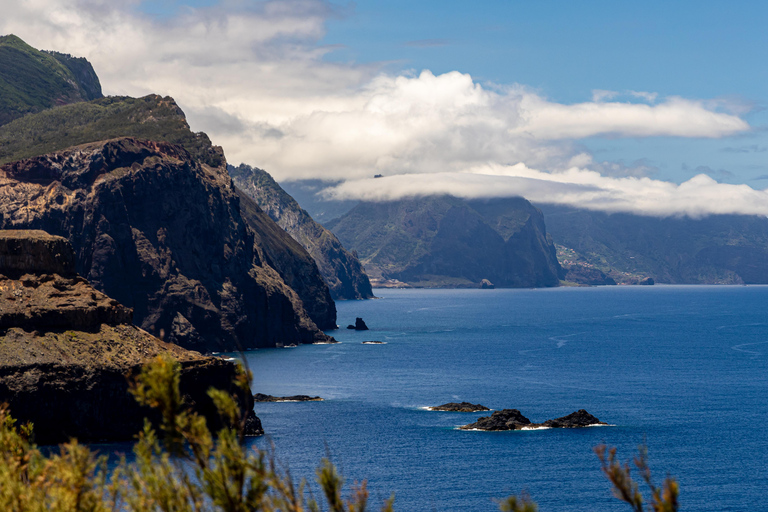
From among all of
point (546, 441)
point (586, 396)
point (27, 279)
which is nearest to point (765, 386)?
point (586, 396)

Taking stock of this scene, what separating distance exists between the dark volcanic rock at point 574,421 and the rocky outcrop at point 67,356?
4712cm

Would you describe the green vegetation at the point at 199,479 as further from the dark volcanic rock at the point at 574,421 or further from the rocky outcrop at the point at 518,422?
the dark volcanic rock at the point at 574,421

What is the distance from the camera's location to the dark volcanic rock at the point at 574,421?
449 feet


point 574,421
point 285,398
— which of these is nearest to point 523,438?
point 574,421

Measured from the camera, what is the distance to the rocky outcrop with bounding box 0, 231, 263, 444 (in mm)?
114688

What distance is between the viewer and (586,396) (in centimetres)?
17188

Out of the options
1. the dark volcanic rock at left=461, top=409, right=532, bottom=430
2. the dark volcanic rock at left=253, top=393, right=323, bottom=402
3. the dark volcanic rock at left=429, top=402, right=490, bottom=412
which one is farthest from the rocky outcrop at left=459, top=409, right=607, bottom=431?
the dark volcanic rock at left=253, top=393, right=323, bottom=402

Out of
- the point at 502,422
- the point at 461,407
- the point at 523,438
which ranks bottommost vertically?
the point at 523,438

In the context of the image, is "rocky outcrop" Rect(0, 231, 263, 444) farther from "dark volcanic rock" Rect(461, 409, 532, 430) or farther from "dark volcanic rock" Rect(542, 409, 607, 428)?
"dark volcanic rock" Rect(542, 409, 607, 428)

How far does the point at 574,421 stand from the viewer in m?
138

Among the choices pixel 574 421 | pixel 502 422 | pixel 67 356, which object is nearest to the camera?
pixel 67 356

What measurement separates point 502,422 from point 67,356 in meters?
66.5

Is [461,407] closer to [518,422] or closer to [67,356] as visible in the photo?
[518,422]

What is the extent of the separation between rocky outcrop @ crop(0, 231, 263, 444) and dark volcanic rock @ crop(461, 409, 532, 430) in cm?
3517
